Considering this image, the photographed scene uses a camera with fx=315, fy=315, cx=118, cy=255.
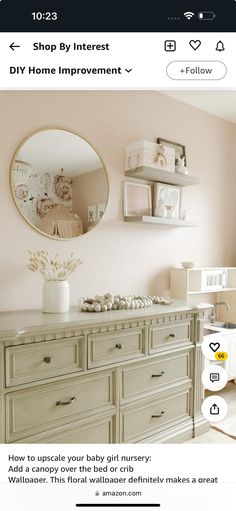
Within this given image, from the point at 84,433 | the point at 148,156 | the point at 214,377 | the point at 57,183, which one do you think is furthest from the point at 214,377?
the point at 148,156

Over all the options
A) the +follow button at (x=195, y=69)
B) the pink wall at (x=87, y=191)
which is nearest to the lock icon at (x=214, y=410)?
the +follow button at (x=195, y=69)

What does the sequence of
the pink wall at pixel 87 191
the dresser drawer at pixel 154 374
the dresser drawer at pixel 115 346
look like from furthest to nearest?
the pink wall at pixel 87 191, the dresser drawer at pixel 154 374, the dresser drawer at pixel 115 346

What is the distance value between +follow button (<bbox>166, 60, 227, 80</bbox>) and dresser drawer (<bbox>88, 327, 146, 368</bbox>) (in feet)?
3.13

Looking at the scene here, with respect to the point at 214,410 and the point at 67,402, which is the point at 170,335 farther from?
the point at 214,410

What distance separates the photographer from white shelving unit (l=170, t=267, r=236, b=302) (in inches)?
77.7

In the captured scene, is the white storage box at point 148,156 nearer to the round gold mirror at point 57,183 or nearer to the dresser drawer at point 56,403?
the round gold mirror at point 57,183

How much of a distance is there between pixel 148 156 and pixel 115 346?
102 cm

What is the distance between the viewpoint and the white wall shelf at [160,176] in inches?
67.7

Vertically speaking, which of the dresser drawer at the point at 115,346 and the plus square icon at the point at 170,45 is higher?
the plus square icon at the point at 170,45

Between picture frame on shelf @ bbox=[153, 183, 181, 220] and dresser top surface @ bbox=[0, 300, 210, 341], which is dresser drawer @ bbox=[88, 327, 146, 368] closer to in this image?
dresser top surface @ bbox=[0, 300, 210, 341]

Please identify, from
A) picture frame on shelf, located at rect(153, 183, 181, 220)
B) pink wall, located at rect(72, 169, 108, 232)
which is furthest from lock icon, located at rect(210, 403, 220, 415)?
picture frame on shelf, located at rect(153, 183, 181, 220)

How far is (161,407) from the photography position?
1468 mm
